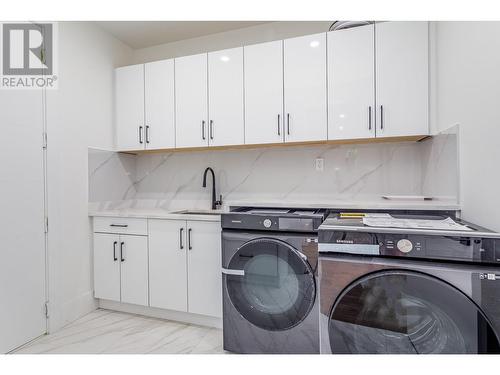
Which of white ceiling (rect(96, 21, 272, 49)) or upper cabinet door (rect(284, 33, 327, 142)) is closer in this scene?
upper cabinet door (rect(284, 33, 327, 142))

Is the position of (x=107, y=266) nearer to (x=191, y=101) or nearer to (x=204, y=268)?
(x=204, y=268)

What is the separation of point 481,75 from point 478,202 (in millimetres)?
599

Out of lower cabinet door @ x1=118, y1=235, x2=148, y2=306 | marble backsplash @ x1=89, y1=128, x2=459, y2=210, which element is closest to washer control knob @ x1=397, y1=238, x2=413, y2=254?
marble backsplash @ x1=89, y1=128, x2=459, y2=210

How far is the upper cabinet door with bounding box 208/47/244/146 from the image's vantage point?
92.6 inches

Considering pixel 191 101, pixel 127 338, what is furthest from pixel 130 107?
pixel 127 338

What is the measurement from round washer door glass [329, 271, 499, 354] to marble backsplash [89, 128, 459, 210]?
38.7 inches

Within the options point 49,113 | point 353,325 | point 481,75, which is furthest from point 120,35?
point 353,325

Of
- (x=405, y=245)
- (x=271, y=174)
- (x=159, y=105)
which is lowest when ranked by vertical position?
(x=405, y=245)

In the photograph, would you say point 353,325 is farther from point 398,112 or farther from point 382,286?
point 398,112

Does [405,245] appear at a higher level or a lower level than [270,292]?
higher

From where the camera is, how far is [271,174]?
2631mm

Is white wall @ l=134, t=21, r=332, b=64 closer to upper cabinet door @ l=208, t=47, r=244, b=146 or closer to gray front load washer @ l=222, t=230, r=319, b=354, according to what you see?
upper cabinet door @ l=208, t=47, r=244, b=146

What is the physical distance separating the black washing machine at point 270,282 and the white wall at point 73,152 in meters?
1.36

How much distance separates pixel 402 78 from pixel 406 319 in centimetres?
159
